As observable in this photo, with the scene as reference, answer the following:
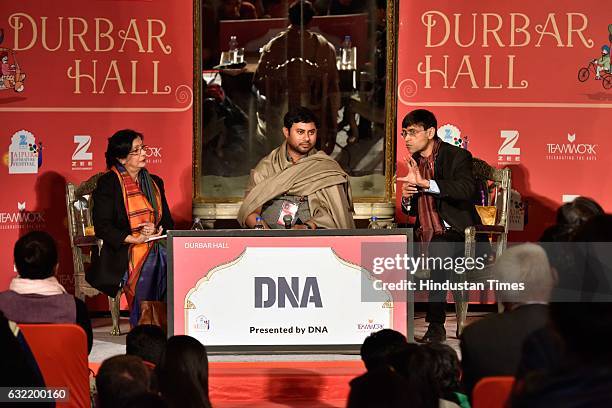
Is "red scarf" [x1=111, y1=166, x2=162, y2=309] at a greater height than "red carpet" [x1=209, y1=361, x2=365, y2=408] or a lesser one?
greater

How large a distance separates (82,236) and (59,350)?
315cm

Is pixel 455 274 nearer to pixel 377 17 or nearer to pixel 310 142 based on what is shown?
pixel 310 142

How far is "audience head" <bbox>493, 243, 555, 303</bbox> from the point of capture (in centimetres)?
276

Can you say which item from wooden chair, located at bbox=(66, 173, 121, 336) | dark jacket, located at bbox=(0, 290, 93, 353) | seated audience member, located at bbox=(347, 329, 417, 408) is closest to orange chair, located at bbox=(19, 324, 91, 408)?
dark jacket, located at bbox=(0, 290, 93, 353)

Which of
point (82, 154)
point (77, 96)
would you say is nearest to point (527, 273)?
point (82, 154)

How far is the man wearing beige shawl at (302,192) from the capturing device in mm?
5734

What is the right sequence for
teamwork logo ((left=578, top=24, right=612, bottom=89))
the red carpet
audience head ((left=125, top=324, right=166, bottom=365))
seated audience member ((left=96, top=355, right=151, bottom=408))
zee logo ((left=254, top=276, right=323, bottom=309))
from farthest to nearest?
teamwork logo ((left=578, top=24, right=612, bottom=89)) < zee logo ((left=254, top=276, right=323, bottom=309)) < the red carpet < audience head ((left=125, top=324, right=166, bottom=365)) < seated audience member ((left=96, top=355, right=151, bottom=408))

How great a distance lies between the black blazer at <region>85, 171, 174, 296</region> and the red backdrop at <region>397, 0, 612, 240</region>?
2.45 m

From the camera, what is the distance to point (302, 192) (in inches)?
227

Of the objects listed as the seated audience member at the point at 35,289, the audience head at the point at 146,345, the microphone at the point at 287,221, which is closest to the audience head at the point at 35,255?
the seated audience member at the point at 35,289

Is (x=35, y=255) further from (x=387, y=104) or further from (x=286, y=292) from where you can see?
(x=387, y=104)

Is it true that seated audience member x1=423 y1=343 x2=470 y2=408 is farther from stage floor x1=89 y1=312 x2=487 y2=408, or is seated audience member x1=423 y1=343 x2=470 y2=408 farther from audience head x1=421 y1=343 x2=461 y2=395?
stage floor x1=89 y1=312 x2=487 y2=408

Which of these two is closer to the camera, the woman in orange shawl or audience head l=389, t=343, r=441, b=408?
audience head l=389, t=343, r=441, b=408

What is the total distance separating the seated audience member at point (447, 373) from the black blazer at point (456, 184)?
2.65 meters
